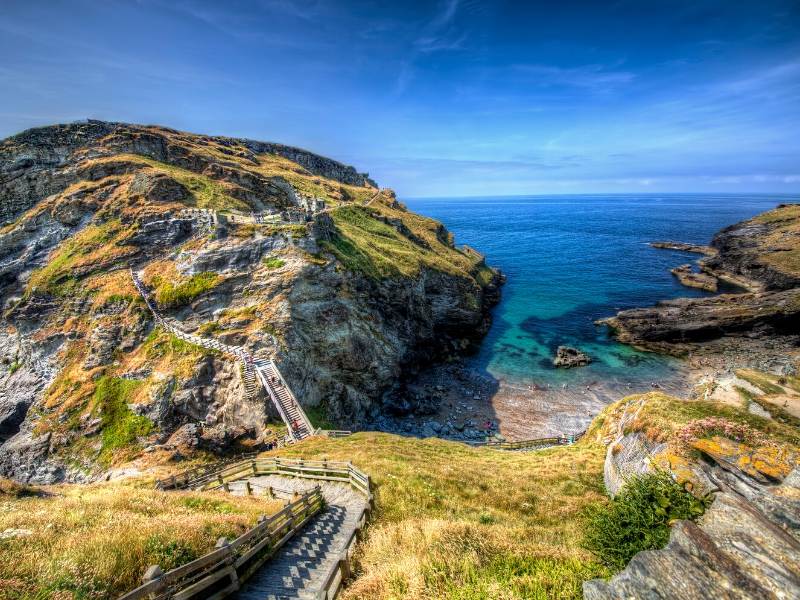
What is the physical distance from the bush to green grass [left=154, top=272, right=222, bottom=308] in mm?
38439

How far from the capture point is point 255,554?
1064 centimetres

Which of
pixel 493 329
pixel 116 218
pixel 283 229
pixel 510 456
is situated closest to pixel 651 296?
pixel 493 329

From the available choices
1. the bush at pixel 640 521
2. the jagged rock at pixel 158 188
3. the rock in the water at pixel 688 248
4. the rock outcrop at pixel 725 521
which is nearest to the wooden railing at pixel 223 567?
the rock outcrop at pixel 725 521

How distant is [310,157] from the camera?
104 meters

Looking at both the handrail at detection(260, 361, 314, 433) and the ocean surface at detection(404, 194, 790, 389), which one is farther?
the ocean surface at detection(404, 194, 790, 389)

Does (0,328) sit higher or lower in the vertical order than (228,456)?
Result: higher

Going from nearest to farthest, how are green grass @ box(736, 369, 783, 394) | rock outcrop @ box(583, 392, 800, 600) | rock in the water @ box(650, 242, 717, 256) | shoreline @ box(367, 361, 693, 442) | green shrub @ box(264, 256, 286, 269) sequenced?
rock outcrop @ box(583, 392, 800, 600) < green grass @ box(736, 369, 783, 394) < green shrub @ box(264, 256, 286, 269) < shoreline @ box(367, 361, 693, 442) < rock in the water @ box(650, 242, 717, 256)

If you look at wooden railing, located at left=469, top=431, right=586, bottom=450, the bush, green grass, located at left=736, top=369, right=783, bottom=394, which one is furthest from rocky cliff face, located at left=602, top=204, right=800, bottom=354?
the bush

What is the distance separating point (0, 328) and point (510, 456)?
57.5 m

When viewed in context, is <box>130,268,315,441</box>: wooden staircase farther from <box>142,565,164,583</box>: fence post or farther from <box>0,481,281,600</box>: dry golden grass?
<box>142,565,164,583</box>: fence post

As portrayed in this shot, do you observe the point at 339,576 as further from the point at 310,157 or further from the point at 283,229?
the point at 310,157

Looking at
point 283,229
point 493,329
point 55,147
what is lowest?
point 493,329

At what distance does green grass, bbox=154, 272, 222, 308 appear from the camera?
119 feet

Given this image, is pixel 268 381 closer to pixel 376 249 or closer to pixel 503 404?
pixel 503 404
